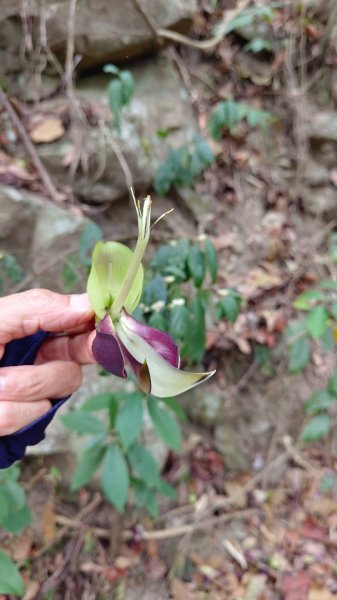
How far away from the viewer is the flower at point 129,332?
1.52ft

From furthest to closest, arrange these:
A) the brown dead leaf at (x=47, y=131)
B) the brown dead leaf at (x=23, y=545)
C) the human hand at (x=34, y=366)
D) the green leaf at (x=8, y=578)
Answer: the brown dead leaf at (x=47, y=131), the brown dead leaf at (x=23, y=545), the green leaf at (x=8, y=578), the human hand at (x=34, y=366)

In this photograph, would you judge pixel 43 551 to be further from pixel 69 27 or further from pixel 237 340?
pixel 69 27

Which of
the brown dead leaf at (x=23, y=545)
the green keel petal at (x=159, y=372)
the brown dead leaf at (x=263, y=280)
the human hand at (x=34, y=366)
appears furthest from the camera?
the brown dead leaf at (x=263, y=280)

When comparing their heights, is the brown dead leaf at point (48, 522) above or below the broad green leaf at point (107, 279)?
below

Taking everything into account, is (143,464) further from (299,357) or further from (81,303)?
(81,303)

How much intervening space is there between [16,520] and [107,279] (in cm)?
71

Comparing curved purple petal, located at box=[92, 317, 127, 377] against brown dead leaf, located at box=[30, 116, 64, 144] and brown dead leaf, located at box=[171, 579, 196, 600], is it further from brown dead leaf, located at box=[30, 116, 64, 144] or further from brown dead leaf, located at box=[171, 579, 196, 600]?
brown dead leaf, located at box=[30, 116, 64, 144]

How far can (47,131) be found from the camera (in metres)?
1.67

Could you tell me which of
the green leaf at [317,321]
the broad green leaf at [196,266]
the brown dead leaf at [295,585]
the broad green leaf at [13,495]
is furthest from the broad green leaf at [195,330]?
the brown dead leaf at [295,585]

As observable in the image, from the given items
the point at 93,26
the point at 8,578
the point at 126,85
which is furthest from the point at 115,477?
the point at 93,26

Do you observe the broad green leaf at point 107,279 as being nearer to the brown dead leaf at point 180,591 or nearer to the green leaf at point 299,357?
the green leaf at point 299,357

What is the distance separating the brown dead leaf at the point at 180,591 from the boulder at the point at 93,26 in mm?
1689

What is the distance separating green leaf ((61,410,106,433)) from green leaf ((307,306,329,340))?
555mm

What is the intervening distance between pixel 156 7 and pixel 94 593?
1.91 m
